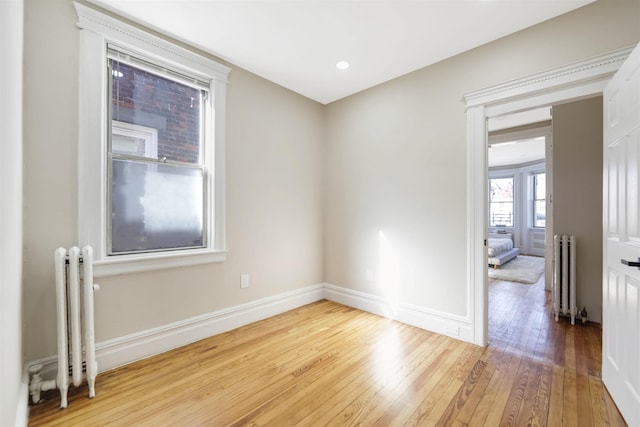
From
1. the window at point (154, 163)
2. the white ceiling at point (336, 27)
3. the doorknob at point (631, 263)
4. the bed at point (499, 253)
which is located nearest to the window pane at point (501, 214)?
the bed at point (499, 253)

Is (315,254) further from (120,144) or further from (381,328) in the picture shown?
(120,144)

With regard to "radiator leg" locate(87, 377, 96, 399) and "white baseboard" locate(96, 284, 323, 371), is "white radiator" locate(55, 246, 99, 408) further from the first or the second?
"white baseboard" locate(96, 284, 323, 371)

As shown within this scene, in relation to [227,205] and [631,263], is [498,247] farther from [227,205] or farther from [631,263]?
[227,205]

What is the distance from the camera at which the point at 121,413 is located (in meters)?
1.70

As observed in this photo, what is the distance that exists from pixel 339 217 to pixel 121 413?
9.09 ft

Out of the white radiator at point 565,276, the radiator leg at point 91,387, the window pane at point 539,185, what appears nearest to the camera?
the radiator leg at point 91,387

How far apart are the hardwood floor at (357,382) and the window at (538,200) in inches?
257

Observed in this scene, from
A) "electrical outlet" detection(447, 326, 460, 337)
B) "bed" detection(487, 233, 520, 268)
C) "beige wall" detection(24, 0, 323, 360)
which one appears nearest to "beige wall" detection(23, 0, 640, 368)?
"beige wall" detection(24, 0, 323, 360)

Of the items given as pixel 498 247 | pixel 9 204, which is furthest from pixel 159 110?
pixel 498 247

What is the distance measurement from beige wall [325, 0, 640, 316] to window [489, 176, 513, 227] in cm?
760

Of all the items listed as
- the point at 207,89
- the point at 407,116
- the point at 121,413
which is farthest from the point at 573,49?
the point at 121,413

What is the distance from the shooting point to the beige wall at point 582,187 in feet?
10.3

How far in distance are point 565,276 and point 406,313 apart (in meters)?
1.86

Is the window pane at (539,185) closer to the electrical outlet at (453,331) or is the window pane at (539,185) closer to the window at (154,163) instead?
the electrical outlet at (453,331)
